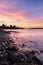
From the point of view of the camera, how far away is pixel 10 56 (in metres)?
11.5

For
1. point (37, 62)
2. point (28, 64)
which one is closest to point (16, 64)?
point (28, 64)

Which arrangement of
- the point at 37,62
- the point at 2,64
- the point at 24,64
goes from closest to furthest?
the point at 2,64 < the point at 24,64 < the point at 37,62

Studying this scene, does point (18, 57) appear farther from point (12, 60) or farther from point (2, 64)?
point (2, 64)

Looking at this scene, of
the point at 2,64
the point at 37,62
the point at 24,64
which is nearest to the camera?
the point at 2,64

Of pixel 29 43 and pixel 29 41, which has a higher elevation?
pixel 29 43

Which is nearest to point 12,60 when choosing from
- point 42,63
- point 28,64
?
point 28,64

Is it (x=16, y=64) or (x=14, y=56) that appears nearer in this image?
(x=16, y=64)

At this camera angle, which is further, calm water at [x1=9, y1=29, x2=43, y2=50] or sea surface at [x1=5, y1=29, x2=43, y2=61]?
calm water at [x1=9, y1=29, x2=43, y2=50]

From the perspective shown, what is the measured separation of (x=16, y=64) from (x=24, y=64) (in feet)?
2.07

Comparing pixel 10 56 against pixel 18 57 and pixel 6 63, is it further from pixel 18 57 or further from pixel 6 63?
pixel 6 63

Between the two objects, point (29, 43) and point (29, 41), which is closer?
point (29, 43)

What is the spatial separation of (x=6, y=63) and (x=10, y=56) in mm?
1470

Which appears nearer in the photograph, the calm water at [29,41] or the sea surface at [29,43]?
the sea surface at [29,43]

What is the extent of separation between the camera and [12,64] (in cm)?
1016
